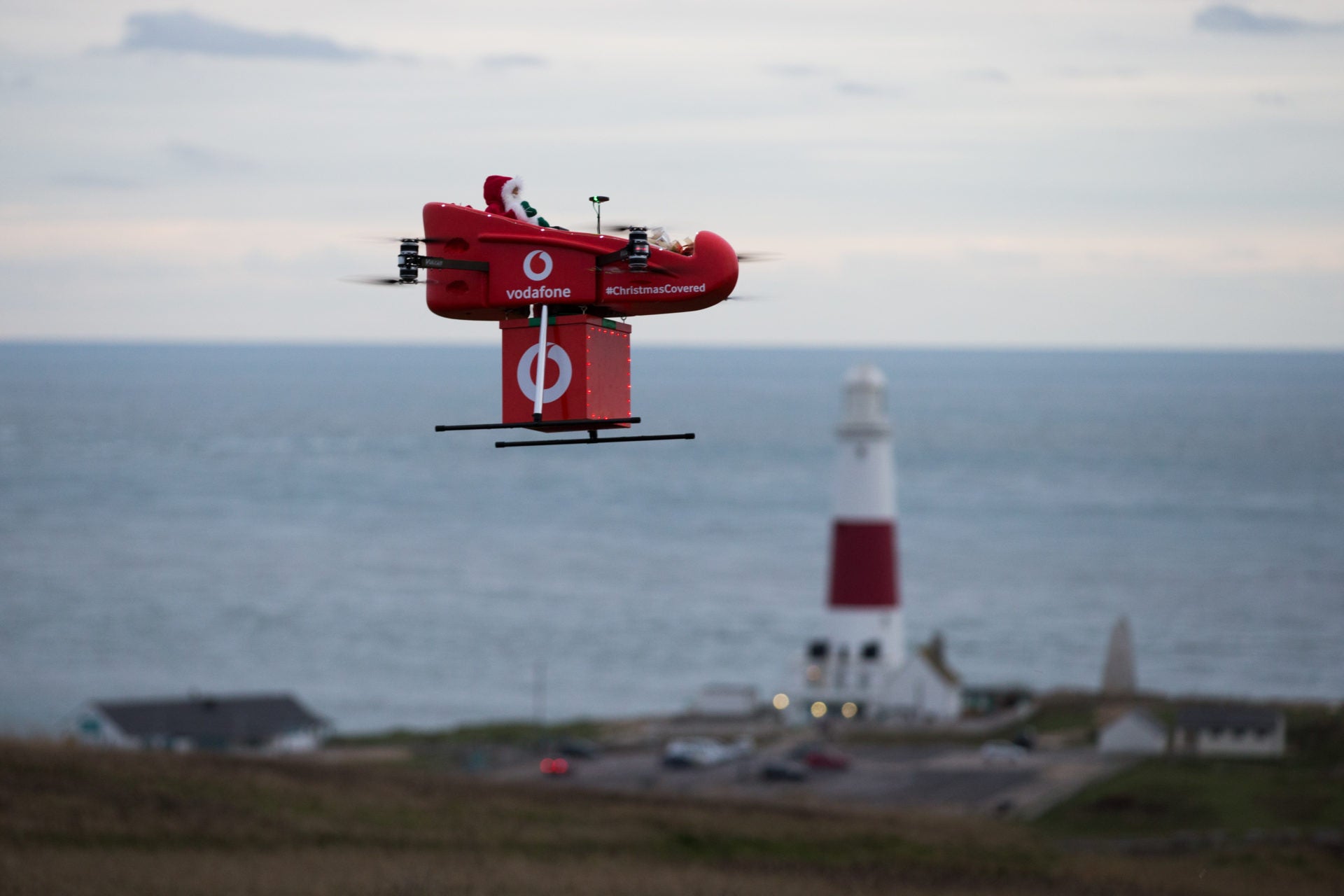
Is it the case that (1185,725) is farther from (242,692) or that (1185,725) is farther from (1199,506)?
(1199,506)

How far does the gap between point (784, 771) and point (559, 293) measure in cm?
3683

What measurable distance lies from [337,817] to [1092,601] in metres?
80.7

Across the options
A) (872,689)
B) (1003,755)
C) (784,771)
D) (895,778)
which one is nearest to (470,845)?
(784,771)

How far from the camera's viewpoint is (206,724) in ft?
189

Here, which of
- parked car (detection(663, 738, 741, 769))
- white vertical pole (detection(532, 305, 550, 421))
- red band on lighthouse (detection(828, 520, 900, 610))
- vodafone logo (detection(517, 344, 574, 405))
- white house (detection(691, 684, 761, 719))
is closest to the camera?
white vertical pole (detection(532, 305, 550, 421))

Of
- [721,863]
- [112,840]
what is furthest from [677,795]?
[112,840]

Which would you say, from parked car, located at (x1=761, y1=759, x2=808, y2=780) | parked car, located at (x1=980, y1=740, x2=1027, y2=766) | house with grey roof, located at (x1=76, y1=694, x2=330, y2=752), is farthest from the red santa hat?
house with grey roof, located at (x1=76, y1=694, x2=330, y2=752)

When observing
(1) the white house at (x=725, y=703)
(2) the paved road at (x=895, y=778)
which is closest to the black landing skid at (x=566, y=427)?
(2) the paved road at (x=895, y=778)

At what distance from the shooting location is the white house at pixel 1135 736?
50.9 metres

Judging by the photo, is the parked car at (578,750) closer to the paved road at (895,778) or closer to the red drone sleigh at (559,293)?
the paved road at (895,778)

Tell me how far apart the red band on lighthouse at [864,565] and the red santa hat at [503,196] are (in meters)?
41.7

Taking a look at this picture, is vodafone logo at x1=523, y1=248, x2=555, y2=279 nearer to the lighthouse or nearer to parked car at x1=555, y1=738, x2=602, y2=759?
parked car at x1=555, y1=738, x2=602, y2=759

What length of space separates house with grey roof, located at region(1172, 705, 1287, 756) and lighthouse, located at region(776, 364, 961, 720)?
9068 mm

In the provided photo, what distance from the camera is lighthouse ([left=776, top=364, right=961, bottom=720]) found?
5491 cm
